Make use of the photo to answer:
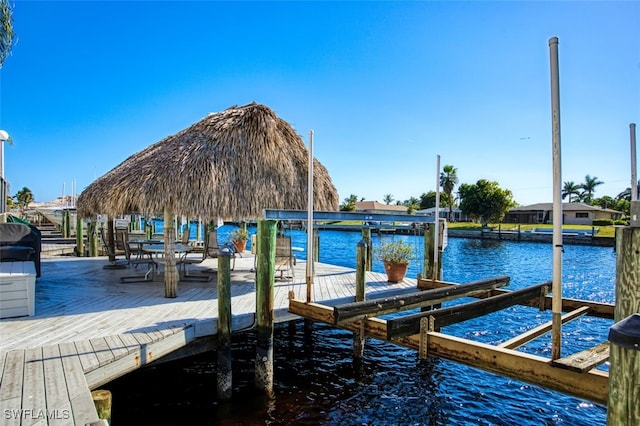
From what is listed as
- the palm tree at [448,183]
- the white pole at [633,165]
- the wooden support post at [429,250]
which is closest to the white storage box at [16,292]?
the white pole at [633,165]

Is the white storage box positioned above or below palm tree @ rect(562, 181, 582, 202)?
below

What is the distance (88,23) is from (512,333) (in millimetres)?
12720

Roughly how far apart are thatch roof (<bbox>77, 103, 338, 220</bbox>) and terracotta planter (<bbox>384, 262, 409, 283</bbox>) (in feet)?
7.15

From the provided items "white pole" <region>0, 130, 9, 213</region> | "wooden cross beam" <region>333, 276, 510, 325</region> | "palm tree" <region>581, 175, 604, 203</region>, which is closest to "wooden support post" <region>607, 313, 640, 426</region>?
"wooden cross beam" <region>333, 276, 510, 325</region>

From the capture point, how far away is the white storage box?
535 cm

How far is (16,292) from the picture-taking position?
5469 millimetres

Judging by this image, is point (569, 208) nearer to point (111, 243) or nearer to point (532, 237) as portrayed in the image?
point (532, 237)

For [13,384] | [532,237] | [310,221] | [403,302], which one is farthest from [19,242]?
[532,237]

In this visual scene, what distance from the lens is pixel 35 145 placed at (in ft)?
42.4

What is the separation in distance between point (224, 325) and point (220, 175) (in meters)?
3.32

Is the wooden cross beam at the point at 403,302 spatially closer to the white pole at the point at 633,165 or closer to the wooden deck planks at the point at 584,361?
the wooden deck planks at the point at 584,361

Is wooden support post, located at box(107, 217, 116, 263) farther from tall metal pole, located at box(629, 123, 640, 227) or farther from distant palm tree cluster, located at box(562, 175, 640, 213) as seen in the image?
distant palm tree cluster, located at box(562, 175, 640, 213)

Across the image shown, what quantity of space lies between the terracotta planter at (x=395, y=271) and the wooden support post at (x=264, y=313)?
405 centimetres

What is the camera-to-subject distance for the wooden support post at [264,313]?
5520 millimetres
